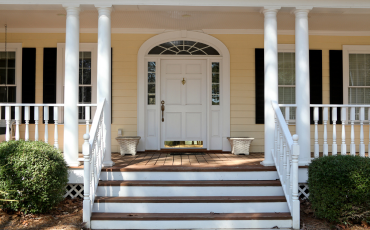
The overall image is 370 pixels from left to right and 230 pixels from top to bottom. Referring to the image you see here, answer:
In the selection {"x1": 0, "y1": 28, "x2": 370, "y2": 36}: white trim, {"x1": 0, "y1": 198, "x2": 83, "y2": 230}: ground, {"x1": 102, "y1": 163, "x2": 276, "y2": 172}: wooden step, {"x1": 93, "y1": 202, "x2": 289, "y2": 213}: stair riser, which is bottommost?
{"x1": 0, "y1": 198, "x2": 83, "y2": 230}: ground

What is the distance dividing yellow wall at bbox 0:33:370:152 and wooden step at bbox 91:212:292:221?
2835 mm

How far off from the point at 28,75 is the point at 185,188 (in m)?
4.28

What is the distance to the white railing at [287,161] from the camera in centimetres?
377

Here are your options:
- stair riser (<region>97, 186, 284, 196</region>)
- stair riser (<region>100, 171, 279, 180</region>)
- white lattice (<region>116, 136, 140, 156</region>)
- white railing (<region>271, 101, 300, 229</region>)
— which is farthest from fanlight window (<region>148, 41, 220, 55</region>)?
stair riser (<region>97, 186, 284, 196</region>)

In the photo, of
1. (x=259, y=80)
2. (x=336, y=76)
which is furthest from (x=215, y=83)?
(x=336, y=76)

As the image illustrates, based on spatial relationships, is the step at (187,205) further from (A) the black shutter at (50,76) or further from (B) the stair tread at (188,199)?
(A) the black shutter at (50,76)

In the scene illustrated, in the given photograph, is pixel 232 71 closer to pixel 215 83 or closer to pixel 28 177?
pixel 215 83

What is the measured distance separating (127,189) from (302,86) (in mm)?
2916

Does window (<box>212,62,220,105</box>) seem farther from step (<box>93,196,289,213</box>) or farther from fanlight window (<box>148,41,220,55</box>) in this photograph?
step (<box>93,196,289,213</box>)

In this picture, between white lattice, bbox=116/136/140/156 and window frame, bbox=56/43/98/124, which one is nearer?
white lattice, bbox=116/136/140/156

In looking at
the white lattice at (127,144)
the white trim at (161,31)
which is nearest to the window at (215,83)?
the white trim at (161,31)

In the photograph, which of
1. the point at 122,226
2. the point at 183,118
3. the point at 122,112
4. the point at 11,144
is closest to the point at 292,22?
the point at 183,118

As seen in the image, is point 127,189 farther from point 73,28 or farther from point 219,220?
point 73,28

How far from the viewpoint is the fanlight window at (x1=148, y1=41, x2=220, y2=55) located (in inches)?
261
